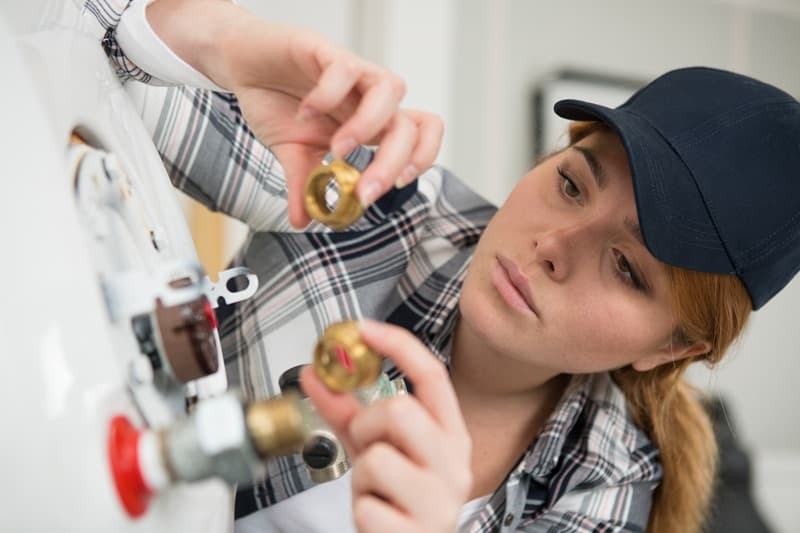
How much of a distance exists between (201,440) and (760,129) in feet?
2.47

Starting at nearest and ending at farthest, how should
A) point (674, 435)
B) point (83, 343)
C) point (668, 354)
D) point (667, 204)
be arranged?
point (83, 343) → point (667, 204) → point (668, 354) → point (674, 435)

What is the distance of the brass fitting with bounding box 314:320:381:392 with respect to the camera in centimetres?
46

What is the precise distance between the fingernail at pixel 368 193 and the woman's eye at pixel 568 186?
47cm

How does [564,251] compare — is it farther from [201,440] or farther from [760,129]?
[201,440]

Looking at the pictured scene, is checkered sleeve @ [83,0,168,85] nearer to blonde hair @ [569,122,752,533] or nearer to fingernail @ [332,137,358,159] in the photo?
fingernail @ [332,137,358,159]

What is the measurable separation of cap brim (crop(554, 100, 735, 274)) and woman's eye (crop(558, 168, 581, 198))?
0.29 ft

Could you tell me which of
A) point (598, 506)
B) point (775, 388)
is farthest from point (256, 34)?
point (775, 388)

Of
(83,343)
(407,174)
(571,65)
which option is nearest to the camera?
(83,343)

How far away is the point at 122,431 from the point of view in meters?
0.42

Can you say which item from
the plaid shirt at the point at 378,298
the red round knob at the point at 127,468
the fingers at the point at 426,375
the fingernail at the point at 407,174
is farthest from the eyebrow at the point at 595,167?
the red round knob at the point at 127,468

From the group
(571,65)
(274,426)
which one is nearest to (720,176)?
(274,426)

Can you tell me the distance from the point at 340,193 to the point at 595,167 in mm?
473

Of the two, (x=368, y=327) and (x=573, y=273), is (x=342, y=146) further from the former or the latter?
(x=573, y=273)

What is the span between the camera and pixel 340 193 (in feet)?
1.73
